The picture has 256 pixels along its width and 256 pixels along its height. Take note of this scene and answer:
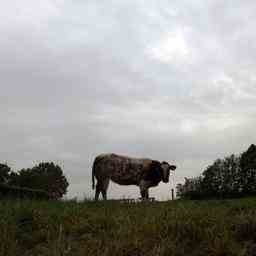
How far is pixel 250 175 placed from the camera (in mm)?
65938

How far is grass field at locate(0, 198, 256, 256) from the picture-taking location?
9.03 m

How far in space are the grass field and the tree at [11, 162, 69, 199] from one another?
163 ft

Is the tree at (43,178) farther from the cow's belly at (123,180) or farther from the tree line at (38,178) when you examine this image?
the cow's belly at (123,180)

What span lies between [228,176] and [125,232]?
6285 centimetres

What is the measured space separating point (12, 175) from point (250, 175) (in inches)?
1300

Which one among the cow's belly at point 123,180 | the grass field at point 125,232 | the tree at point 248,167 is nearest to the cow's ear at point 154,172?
the cow's belly at point 123,180

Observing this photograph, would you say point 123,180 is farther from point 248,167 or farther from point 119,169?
point 248,167

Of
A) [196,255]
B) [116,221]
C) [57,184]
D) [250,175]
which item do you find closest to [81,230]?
[116,221]

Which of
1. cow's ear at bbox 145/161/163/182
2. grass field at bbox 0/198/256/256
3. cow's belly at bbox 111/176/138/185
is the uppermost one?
cow's ear at bbox 145/161/163/182

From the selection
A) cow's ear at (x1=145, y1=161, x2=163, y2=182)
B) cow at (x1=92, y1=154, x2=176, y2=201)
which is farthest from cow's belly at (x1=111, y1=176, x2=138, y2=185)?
cow's ear at (x1=145, y1=161, x2=163, y2=182)

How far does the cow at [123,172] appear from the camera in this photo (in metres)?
22.1

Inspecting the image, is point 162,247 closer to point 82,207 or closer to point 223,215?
point 223,215

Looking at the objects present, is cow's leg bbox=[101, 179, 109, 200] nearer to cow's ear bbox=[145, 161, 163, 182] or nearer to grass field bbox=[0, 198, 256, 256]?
cow's ear bbox=[145, 161, 163, 182]

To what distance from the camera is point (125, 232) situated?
9695 millimetres
